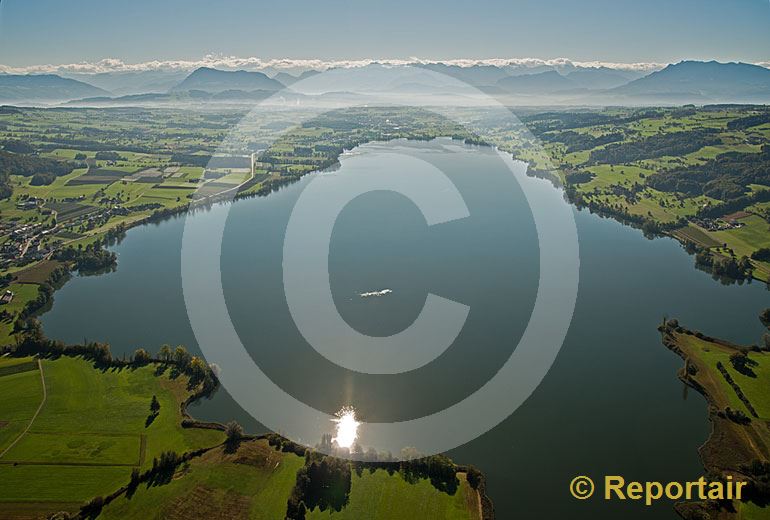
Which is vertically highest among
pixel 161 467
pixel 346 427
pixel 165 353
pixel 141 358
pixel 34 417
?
pixel 165 353

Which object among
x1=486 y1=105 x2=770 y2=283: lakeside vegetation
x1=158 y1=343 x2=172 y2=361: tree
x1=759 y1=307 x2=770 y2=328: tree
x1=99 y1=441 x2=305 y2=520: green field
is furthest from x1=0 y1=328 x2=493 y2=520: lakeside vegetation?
x1=486 y1=105 x2=770 y2=283: lakeside vegetation

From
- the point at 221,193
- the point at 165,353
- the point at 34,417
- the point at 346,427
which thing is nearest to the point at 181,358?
the point at 165,353

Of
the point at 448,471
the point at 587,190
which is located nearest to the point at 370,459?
the point at 448,471

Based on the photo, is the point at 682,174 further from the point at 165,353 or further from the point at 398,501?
the point at 165,353

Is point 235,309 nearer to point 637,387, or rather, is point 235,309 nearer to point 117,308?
point 117,308

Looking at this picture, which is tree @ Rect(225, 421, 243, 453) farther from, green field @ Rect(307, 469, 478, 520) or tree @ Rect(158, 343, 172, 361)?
tree @ Rect(158, 343, 172, 361)
